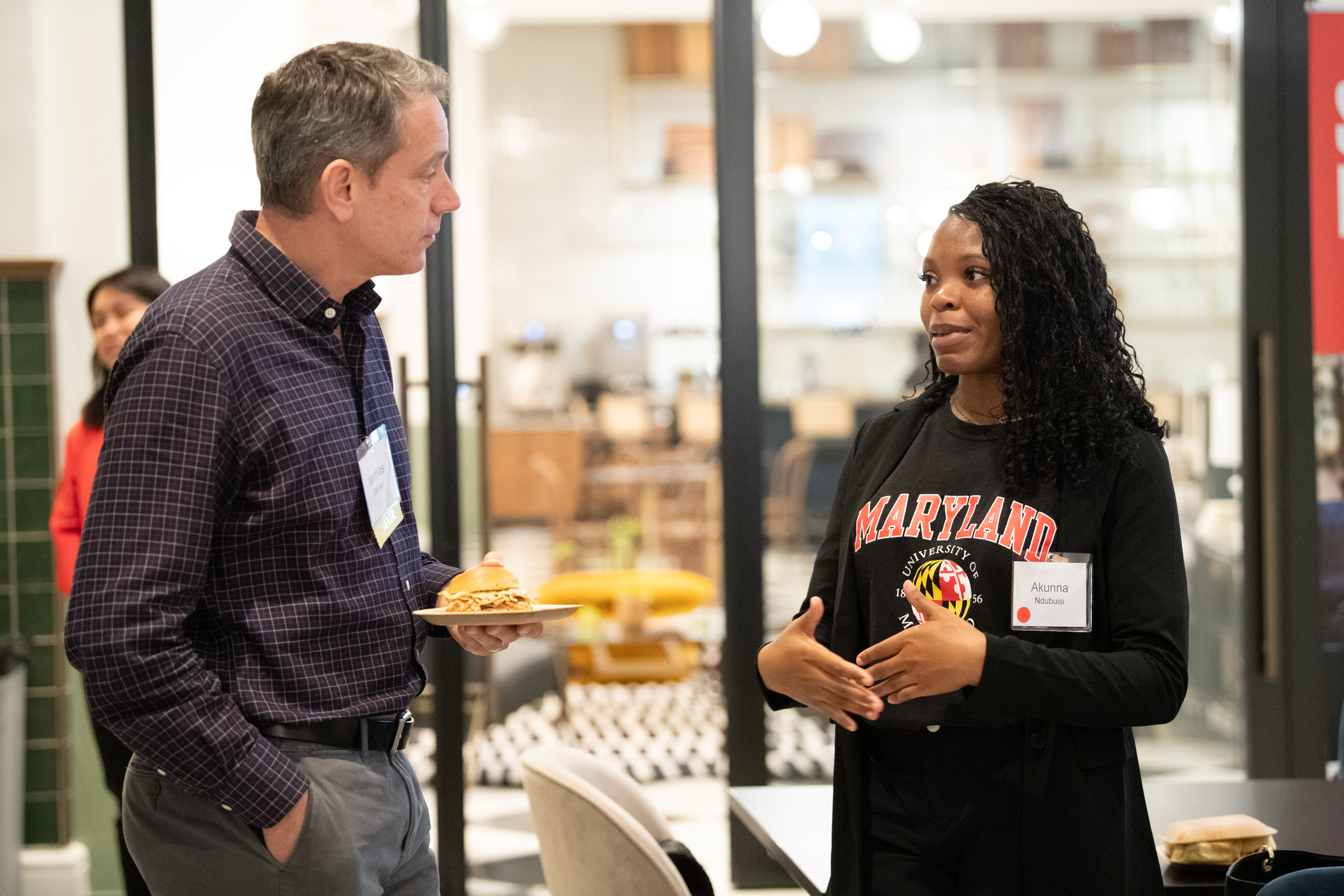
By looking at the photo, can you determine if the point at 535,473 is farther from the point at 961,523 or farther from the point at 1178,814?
the point at 961,523

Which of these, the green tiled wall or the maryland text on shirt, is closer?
the maryland text on shirt

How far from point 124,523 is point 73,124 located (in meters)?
2.32

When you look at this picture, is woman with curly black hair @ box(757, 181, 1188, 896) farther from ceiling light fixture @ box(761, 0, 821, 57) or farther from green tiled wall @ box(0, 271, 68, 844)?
green tiled wall @ box(0, 271, 68, 844)

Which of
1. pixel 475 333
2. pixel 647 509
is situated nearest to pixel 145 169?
pixel 647 509

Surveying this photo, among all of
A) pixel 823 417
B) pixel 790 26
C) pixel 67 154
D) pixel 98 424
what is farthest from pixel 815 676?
pixel 823 417

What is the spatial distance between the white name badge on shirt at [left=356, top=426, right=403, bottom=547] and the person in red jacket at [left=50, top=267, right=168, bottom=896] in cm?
159

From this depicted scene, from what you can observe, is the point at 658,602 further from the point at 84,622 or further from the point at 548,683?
the point at 84,622

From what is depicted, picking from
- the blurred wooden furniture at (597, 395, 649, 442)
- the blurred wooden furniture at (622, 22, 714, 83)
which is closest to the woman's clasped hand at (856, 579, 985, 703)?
the blurred wooden furniture at (597, 395, 649, 442)

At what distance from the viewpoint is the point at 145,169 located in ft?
9.60

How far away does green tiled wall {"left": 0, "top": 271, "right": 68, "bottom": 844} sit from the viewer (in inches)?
118

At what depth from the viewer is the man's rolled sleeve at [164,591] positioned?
1080mm

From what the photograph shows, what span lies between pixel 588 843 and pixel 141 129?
2329mm

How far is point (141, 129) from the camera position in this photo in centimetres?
293

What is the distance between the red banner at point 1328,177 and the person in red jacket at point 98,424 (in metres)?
2.97
